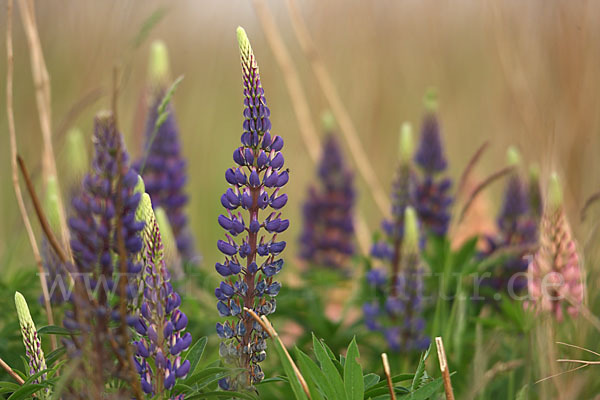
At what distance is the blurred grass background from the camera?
3.02m

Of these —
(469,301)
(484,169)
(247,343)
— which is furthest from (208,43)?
(247,343)

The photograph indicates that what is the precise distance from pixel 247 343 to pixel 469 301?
1251 mm

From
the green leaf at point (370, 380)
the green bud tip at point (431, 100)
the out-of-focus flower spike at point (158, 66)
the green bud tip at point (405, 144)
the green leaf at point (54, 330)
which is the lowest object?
the green leaf at point (370, 380)

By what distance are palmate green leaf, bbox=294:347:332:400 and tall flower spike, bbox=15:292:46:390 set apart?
17.9 inches

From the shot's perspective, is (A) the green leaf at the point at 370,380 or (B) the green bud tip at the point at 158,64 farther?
(B) the green bud tip at the point at 158,64

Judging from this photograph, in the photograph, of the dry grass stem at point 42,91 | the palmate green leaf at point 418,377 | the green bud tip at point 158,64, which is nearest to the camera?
the palmate green leaf at point 418,377

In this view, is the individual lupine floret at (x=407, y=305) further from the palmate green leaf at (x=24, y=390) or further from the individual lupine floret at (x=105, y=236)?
the palmate green leaf at (x=24, y=390)

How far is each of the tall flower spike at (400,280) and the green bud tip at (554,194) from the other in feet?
1.26

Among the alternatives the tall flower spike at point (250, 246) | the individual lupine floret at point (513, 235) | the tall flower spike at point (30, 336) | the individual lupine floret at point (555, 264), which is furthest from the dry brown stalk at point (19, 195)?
the individual lupine floret at point (513, 235)

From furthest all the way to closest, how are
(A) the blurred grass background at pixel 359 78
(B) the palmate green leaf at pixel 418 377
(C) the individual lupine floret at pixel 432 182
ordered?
(A) the blurred grass background at pixel 359 78 → (C) the individual lupine floret at pixel 432 182 → (B) the palmate green leaf at pixel 418 377

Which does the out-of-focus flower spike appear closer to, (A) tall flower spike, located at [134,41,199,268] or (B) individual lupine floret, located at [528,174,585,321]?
(A) tall flower spike, located at [134,41,199,268]

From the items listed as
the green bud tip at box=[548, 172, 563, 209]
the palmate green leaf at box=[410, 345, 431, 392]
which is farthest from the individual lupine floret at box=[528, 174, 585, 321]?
the palmate green leaf at box=[410, 345, 431, 392]

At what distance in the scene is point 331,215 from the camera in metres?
3.33

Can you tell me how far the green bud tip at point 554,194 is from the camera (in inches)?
68.5
